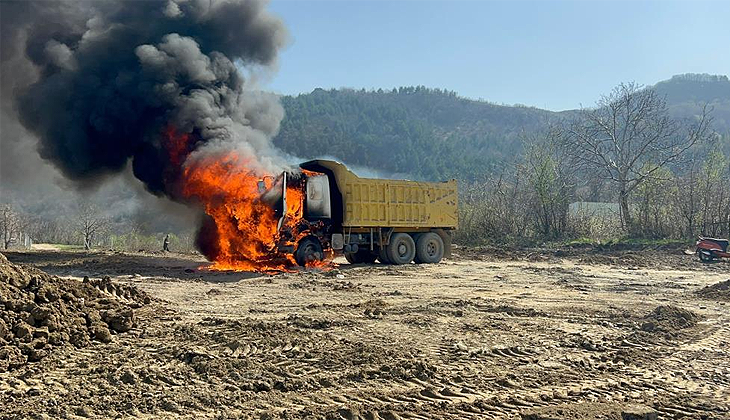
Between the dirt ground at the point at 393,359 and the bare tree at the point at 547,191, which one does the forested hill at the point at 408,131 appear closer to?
the bare tree at the point at 547,191

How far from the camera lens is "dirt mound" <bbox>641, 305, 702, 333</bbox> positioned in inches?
333

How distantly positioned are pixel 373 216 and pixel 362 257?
78.8 inches

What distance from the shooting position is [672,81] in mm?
184875

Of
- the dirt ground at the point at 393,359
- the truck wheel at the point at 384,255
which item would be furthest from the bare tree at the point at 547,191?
the dirt ground at the point at 393,359

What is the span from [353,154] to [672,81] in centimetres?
14870

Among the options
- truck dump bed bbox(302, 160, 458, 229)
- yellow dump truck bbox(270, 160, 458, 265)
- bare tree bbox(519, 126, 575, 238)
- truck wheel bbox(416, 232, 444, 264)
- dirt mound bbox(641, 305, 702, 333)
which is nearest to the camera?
dirt mound bbox(641, 305, 702, 333)

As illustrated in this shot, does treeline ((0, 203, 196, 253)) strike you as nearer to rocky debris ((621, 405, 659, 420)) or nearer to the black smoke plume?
the black smoke plume

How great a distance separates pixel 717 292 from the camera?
484 inches

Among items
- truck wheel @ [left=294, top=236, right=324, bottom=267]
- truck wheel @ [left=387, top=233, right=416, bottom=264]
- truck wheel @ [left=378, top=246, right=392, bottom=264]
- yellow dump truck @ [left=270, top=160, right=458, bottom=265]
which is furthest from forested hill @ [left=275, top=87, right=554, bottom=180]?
truck wheel @ [left=294, top=236, right=324, bottom=267]

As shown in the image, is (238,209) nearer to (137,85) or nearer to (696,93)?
(137,85)

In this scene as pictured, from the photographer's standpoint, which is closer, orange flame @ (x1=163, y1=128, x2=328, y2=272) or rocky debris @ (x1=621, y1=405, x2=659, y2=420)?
rocky debris @ (x1=621, y1=405, x2=659, y2=420)

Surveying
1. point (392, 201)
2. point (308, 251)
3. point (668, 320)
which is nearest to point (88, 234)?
point (308, 251)

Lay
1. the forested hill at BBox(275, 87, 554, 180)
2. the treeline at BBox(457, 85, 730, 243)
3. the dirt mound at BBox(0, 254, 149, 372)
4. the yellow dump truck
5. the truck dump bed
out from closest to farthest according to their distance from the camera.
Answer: the dirt mound at BBox(0, 254, 149, 372)
the yellow dump truck
the truck dump bed
the treeline at BBox(457, 85, 730, 243)
the forested hill at BBox(275, 87, 554, 180)

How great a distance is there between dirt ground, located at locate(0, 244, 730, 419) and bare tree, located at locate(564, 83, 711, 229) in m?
22.1
